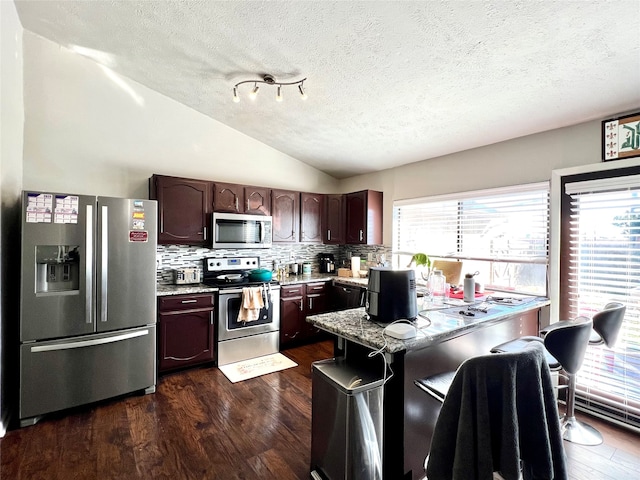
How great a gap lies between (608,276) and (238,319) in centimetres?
332

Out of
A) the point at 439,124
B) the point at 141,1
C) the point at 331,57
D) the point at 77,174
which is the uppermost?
the point at 141,1

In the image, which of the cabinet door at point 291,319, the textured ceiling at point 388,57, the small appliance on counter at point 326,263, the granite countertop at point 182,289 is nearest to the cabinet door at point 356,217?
the small appliance on counter at point 326,263

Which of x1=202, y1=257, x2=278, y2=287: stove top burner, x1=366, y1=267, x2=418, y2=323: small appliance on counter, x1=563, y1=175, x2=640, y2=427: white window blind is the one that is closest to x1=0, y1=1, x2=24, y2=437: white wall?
x1=202, y1=257, x2=278, y2=287: stove top burner

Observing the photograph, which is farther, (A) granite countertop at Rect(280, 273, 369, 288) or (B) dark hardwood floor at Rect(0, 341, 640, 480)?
(A) granite countertop at Rect(280, 273, 369, 288)

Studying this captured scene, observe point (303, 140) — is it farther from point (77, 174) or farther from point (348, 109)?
point (77, 174)

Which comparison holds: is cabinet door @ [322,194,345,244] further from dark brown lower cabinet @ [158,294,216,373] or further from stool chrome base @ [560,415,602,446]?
stool chrome base @ [560,415,602,446]

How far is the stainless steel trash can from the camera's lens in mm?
1430

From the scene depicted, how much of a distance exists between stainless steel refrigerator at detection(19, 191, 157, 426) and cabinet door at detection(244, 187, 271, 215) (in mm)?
1213

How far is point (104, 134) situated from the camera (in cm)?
322

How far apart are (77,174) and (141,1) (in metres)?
1.87

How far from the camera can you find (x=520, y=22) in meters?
1.70

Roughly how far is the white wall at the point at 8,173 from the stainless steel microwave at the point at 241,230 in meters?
1.63

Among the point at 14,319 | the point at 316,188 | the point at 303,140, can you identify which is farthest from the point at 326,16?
the point at 14,319

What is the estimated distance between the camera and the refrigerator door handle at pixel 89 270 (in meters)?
2.40
